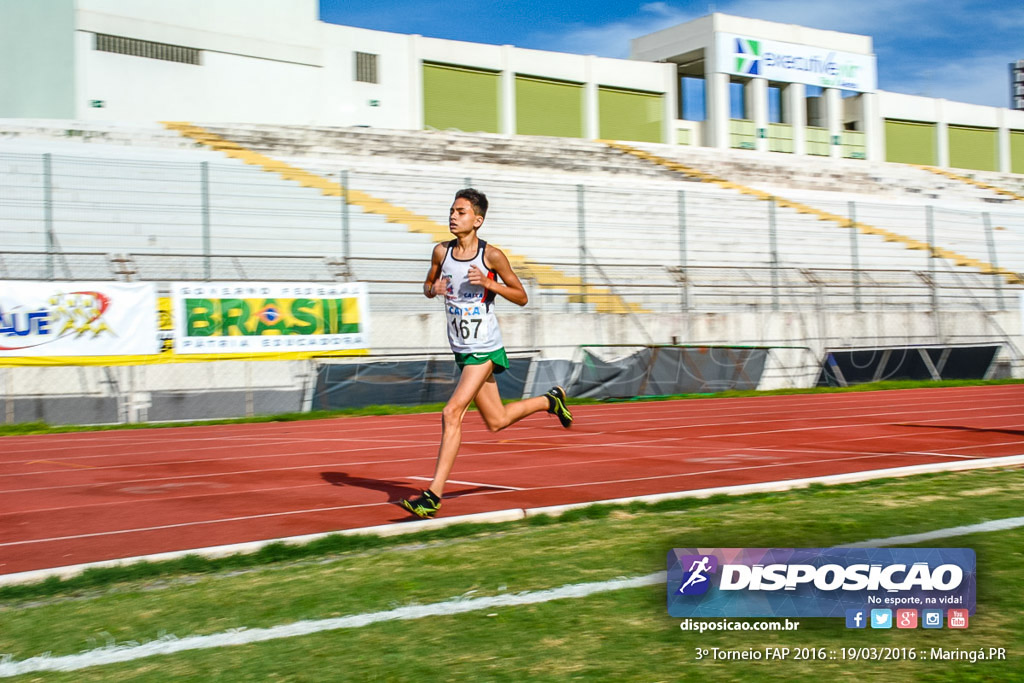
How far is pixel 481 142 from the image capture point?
34.4m

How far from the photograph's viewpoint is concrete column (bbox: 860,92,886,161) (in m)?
52.2

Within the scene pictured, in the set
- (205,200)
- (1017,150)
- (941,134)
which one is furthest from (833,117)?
(205,200)

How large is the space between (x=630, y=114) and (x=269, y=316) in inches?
1218

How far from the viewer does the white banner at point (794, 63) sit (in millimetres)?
46750

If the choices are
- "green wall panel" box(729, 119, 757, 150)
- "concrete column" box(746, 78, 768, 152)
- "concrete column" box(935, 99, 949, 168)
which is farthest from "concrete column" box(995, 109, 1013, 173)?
"green wall panel" box(729, 119, 757, 150)

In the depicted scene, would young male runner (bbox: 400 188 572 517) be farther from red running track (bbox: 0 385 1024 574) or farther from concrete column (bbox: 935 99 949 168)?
concrete column (bbox: 935 99 949 168)

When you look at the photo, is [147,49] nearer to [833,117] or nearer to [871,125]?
[833,117]

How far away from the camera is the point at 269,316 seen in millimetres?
18781

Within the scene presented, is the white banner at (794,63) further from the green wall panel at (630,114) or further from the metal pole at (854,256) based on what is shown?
the metal pole at (854,256)

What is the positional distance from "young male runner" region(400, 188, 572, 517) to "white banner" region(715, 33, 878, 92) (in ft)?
141

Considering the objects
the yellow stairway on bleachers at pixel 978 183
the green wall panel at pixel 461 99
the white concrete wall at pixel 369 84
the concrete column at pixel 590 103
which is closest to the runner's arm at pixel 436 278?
the white concrete wall at pixel 369 84

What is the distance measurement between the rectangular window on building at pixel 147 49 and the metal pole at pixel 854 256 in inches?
840

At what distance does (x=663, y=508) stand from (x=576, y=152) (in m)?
30.8

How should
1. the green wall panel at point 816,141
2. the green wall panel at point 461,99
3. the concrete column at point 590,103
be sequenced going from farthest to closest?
the green wall panel at point 816,141 < the concrete column at point 590,103 < the green wall panel at point 461,99
